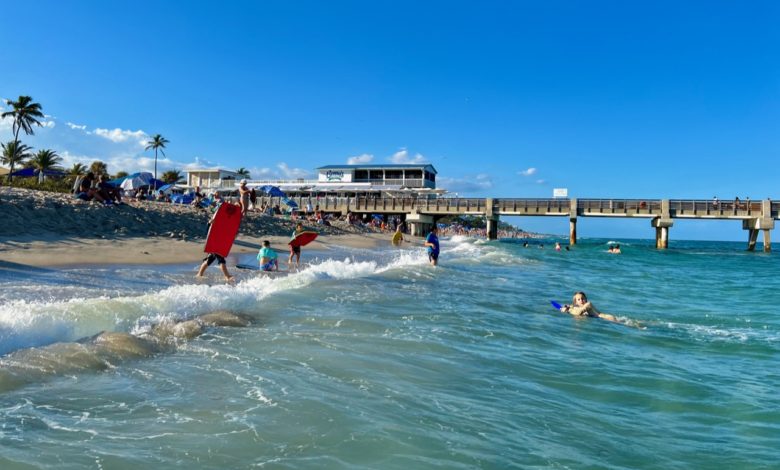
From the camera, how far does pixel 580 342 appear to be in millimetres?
8203

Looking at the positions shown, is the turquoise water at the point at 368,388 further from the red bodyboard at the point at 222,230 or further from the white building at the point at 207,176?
the white building at the point at 207,176

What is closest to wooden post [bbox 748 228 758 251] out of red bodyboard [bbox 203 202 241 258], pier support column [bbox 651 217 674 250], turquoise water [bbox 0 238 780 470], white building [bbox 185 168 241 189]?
pier support column [bbox 651 217 674 250]

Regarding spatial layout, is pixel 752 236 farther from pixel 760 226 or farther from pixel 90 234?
pixel 90 234

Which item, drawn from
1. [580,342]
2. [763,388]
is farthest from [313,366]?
[763,388]

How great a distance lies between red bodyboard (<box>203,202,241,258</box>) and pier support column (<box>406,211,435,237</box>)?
39786 millimetres

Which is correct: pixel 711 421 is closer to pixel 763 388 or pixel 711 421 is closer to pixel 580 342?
pixel 763 388

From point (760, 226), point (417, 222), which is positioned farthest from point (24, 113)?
point (760, 226)

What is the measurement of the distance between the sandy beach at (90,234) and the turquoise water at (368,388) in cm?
300

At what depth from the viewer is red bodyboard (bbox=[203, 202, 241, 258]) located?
1151 centimetres

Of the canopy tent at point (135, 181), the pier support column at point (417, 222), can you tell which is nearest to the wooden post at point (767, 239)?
the pier support column at point (417, 222)

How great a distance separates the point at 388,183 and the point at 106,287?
55.3m

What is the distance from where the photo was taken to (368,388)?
194 inches

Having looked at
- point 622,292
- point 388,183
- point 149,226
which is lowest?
point 622,292

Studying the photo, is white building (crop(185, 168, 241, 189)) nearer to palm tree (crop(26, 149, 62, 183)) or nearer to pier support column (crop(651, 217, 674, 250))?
palm tree (crop(26, 149, 62, 183))
